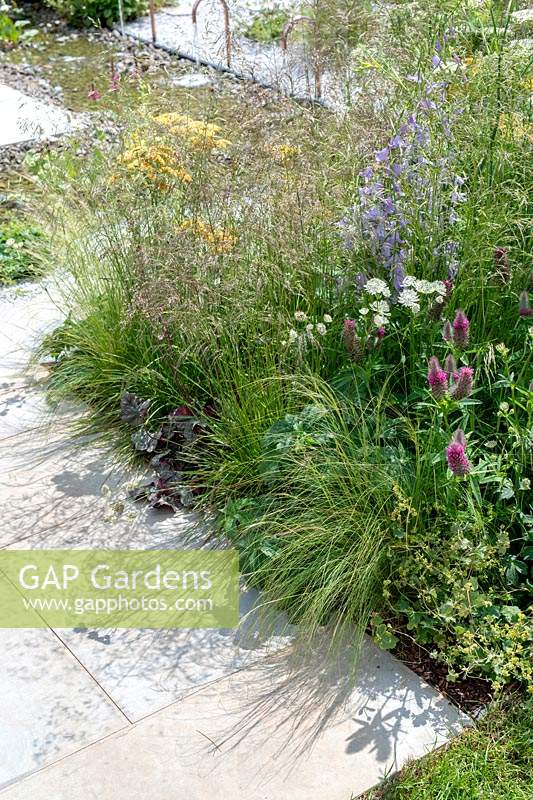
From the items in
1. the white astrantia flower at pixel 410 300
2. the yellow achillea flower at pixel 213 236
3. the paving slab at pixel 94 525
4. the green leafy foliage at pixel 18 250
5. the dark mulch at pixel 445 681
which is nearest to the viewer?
the dark mulch at pixel 445 681

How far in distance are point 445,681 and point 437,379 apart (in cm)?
89

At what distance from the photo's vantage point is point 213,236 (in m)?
3.86

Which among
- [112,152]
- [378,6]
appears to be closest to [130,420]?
[112,152]

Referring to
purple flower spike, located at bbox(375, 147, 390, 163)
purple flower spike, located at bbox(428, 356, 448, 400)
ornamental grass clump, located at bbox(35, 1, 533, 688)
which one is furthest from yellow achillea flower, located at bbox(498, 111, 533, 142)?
purple flower spike, located at bbox(428, 356, 448, 400)

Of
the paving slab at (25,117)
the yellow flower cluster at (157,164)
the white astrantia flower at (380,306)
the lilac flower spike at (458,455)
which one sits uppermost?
the yellow flower cluster at (157,164)

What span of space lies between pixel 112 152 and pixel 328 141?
1068 millimetres

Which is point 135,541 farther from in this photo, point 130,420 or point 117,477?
point 130,420

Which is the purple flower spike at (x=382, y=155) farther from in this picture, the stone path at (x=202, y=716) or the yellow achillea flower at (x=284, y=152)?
the stone path at (x=202, y=716)

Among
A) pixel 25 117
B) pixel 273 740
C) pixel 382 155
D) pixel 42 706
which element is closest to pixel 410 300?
pixel 382 155

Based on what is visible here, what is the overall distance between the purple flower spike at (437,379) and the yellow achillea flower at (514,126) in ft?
3.96

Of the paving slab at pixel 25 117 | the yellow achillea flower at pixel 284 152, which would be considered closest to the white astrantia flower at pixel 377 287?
the yellow achillea flower at pixel 284 152

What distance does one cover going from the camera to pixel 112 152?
15.0 feet

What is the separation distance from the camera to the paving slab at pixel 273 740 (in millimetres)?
2646

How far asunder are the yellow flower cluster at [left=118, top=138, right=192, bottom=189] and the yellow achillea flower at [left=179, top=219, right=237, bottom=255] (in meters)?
0.21
